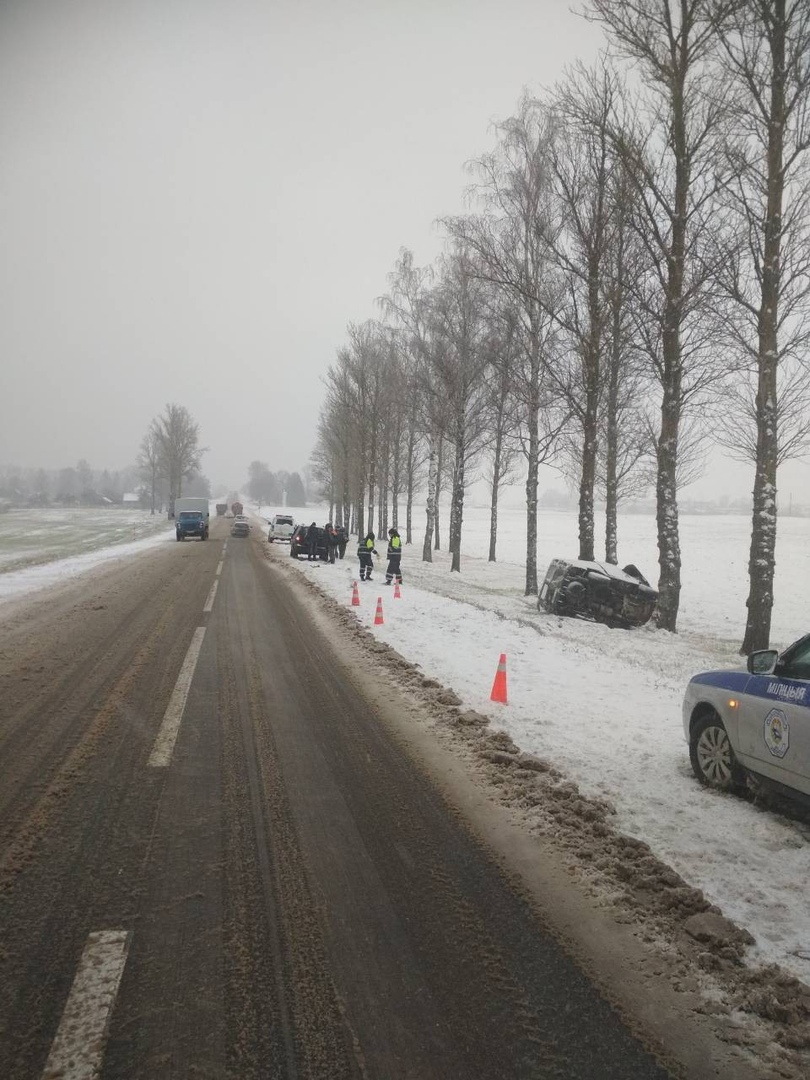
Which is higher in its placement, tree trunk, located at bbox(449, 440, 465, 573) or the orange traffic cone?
tree trunk, located at bbox(449, 440, 465, 573)

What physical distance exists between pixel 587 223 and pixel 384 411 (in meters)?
17.6

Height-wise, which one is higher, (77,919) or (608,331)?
(608,331)

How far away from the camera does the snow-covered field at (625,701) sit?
3711mm

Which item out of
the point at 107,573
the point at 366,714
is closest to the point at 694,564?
the point at 107,573

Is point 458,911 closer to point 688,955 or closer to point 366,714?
point 688,955

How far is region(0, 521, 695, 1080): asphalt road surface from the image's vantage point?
2.35 metres

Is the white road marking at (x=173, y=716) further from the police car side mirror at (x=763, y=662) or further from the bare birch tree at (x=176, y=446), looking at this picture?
the bare birch tree at (x=176, y=446)

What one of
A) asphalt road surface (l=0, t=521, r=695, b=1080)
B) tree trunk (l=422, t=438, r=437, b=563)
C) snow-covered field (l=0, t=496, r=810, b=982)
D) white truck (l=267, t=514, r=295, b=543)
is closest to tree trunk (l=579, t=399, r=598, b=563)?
snow-covered field (l=0, t=496, r=810, b=982)

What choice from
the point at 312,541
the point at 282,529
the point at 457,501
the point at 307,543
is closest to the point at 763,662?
the point at 457,501

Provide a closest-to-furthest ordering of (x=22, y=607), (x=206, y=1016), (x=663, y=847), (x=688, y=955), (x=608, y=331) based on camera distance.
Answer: (x=206, y=1016) < (x=688, y=955) < (x=663, y=847) < (x=22, y=607) < (x=608, y=331)

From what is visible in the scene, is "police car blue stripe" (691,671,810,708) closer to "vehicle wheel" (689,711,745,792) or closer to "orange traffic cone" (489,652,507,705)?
"vehicle wheel" (689,711,745,792)

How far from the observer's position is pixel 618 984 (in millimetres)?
2795

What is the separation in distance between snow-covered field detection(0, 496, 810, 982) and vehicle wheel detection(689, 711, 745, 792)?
0.12 meters

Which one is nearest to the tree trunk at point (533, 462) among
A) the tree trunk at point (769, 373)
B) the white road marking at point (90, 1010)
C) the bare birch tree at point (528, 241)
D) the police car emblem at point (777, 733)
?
the bare birch tree at point (528, 241)
